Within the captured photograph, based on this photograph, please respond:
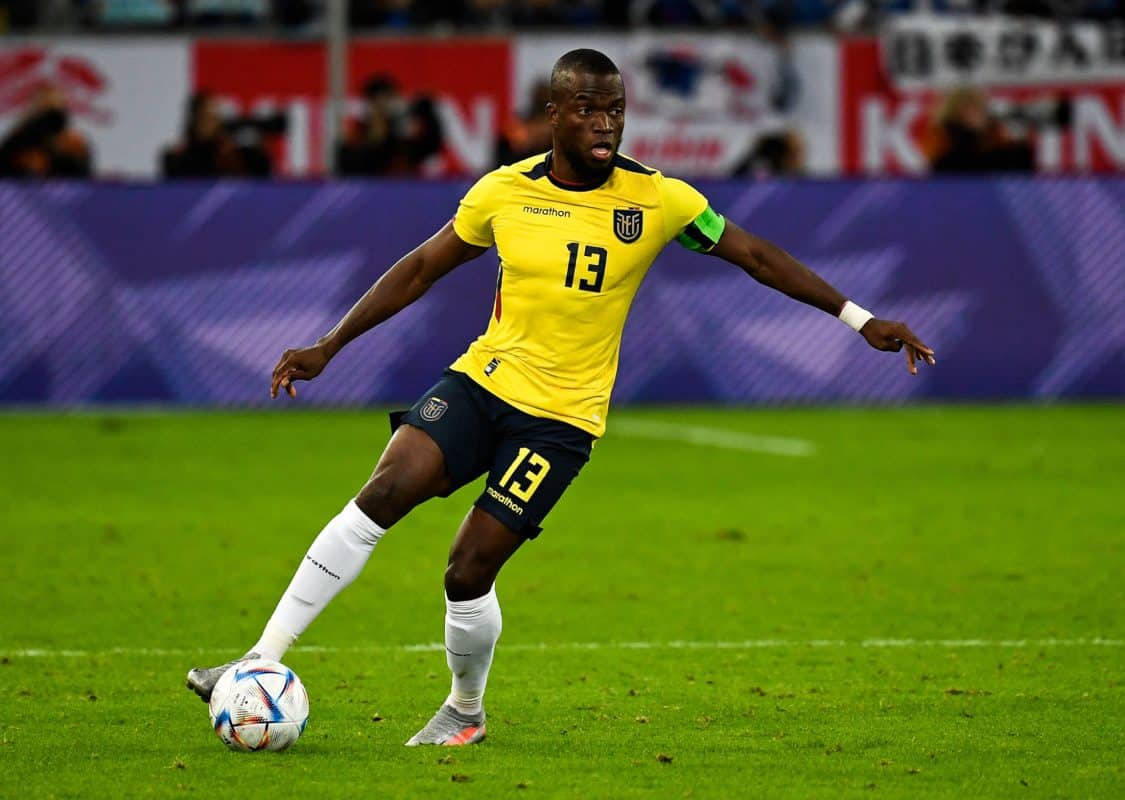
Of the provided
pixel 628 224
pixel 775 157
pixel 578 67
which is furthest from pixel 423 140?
pixel 578 67

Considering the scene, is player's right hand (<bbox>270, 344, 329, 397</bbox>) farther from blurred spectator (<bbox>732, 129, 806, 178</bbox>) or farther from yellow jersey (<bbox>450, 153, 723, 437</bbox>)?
blurred spectator (<bbox>732, 129, 806, 178</bbox>)

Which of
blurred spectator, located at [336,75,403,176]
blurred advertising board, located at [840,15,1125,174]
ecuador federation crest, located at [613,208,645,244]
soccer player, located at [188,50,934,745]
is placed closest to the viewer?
soccer player, located at [188,50,934,745]

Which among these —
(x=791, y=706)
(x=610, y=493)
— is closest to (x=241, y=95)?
(x=610, y=493)

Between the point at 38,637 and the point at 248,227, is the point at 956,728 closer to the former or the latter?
the point at 38,637

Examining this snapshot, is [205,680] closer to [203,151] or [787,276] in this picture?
[787,276]

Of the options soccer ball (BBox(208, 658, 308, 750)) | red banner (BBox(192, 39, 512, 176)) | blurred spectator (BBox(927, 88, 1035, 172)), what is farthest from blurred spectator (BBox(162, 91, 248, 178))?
soccer ball (BBox(208, 658, 308, 750))

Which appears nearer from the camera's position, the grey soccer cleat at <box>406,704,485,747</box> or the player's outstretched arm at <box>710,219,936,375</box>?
the grey soccer cleat at <box>406,704,485,747</box>

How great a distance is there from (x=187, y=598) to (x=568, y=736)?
141 inches

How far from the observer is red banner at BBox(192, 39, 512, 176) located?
22.4m

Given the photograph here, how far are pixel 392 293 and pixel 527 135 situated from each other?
11526mm

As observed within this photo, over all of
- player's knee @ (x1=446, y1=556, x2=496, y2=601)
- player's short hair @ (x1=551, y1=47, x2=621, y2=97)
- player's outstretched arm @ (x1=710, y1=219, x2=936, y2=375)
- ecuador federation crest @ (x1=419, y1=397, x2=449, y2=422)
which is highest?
player's short hair @ (x1=551, y1=47, x2=621, y2=97)

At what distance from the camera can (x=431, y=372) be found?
60.6ft

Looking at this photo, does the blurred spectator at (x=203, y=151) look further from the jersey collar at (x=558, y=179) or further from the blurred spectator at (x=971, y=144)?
the jersey collar at (x=558, y=179)

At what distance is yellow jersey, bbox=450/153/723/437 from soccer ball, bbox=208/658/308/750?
118cm
